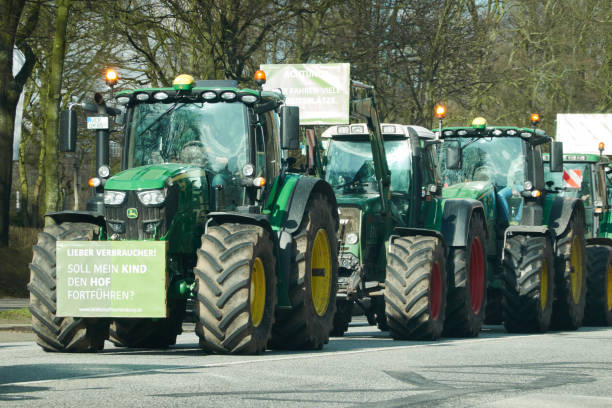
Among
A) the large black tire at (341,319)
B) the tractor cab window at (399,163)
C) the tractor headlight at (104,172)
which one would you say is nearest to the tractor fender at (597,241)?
the tractor cab window at (399,163)

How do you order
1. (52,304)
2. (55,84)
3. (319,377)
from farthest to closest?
(55,84) < (52,304) < (319,377)

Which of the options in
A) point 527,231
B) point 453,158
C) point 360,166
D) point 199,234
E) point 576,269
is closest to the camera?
point 199,234

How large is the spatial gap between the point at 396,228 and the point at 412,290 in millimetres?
1119

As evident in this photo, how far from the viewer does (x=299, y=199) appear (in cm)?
1265

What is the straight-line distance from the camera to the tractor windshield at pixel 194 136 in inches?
486

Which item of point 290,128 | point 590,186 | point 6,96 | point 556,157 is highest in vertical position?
point 6,96

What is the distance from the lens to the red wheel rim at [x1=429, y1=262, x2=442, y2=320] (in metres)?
15.1

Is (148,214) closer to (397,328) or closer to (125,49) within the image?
(397,328)

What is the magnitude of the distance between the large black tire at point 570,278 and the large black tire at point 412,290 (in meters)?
4.18

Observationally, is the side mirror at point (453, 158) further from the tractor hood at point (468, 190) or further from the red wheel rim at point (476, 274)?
the red wheel rim at point (476, 274)

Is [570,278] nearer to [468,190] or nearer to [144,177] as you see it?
[468,190]

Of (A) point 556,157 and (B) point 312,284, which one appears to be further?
(A) point 556,157

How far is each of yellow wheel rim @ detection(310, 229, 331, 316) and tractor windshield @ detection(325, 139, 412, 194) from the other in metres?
2.91

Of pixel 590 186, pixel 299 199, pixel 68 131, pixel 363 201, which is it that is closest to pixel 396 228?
pixel 363 201
